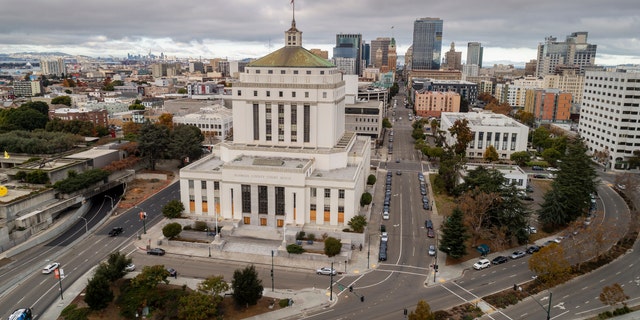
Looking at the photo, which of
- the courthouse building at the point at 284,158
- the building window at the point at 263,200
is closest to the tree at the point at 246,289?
the courthouse building at the point at 284,158

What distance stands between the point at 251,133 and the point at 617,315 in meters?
65.8

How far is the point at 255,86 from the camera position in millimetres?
87500

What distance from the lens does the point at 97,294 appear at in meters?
49.8

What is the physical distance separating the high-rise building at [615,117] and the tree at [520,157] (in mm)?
20110

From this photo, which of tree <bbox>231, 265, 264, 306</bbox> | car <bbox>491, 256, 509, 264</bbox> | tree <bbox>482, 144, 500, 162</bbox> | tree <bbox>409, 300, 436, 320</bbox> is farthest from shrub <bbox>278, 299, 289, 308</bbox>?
tree <bbox>482, 144, 500, 162</bbox>

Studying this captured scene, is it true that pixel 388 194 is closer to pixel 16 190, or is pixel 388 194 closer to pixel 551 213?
pixel 551 213

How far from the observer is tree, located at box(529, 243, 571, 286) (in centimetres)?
5541

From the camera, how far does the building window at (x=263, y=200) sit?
75875mm

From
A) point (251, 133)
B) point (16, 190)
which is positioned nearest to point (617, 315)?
point (251, 133)

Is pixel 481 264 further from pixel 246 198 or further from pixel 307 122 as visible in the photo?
pixel 307 122

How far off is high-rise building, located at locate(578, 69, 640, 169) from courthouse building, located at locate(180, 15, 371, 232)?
2978 inches

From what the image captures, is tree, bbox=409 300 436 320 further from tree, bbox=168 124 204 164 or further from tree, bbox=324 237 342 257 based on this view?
tree, bbox=168 124 204 164

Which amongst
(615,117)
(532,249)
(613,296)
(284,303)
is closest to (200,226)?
(284,303)

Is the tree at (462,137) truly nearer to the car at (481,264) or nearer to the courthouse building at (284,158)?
the courthouse building at (284,158)
